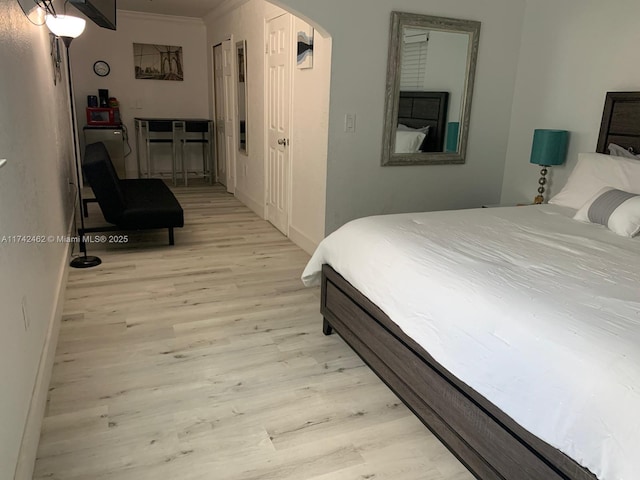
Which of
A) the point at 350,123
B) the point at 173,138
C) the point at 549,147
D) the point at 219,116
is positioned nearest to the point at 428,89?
the point at 350,123

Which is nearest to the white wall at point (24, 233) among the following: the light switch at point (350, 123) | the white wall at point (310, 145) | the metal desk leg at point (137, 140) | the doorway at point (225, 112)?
the white wall at point (310, 145)

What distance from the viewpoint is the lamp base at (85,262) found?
12.5 feet

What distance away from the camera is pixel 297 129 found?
429cm

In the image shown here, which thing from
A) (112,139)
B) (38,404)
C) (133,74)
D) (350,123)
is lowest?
(38,404)

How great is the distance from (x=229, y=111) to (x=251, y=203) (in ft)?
5.18

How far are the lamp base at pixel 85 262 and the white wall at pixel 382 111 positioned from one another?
1.92m

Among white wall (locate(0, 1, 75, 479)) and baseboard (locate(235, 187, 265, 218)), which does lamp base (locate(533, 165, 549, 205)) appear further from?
white wall (locate(0, 1, 75, 479))

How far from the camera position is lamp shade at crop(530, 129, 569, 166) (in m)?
3.60

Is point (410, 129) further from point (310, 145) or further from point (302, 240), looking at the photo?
point (302, 240)

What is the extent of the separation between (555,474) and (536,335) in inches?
15.2

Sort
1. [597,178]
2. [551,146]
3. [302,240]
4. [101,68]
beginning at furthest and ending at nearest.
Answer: [101,68], [302,240], [551,146], [597,178]

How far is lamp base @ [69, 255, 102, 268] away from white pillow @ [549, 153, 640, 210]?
355 cm

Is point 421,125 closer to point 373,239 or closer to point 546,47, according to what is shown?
point 546,47

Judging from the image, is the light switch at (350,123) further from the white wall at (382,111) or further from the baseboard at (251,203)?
the baseboard at (251,203)
